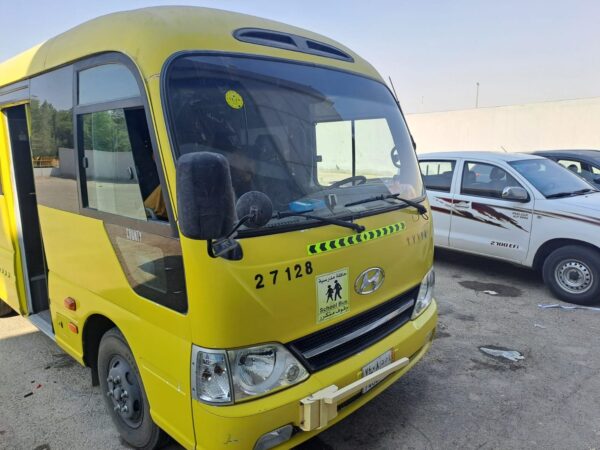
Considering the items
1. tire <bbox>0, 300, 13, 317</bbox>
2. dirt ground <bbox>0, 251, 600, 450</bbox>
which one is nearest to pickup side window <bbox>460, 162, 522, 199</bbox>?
dirt ground <bbox>0, 251, 600, 450</bbox>

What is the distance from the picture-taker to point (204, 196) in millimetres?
1626

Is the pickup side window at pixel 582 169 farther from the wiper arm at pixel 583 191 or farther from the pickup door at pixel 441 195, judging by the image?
the pickup door at pixel 441 195

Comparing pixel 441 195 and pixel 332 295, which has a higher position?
pixel 332 295

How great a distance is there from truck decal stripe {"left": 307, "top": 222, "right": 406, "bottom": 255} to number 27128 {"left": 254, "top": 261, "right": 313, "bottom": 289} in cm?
9

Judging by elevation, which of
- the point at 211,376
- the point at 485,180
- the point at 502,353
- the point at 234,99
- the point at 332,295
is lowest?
the point at 502,353

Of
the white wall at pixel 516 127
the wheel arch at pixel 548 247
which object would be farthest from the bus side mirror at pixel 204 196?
the white wall at pixel 516 127

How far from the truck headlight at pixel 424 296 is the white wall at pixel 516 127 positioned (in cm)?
1931

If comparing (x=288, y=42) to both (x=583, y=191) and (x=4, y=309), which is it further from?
(x=583, y=191)

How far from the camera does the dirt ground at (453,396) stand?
288 cm

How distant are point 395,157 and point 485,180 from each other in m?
3.55

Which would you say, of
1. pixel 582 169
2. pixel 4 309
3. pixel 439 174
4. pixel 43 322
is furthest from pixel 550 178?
pixel 4 309

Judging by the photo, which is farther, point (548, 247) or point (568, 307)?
point (548, 247)

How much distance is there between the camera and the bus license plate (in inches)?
96.7

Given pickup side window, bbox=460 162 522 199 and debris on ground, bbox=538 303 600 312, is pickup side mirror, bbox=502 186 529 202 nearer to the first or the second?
pickup side window, bbox=460 162 522 199
